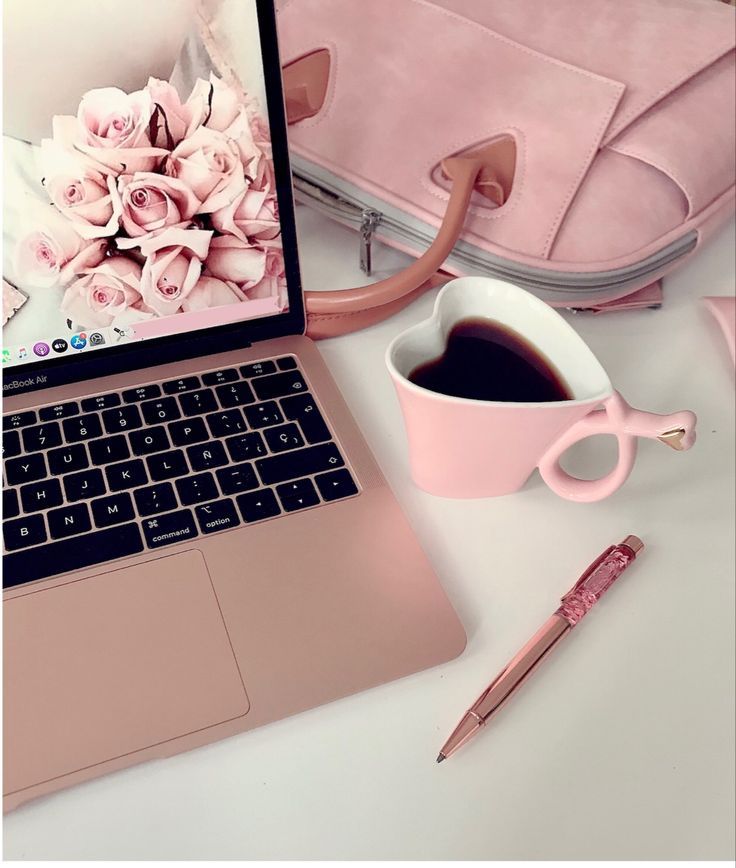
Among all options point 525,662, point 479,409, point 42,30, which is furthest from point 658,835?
point 42,30

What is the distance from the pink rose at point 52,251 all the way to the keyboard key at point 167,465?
4.1 inches

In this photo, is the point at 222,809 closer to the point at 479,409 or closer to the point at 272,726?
the point at 272,726

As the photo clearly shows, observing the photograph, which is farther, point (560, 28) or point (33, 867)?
point (560, 28)

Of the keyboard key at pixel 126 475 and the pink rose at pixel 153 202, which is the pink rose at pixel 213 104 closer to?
the pink rose at pixel 153 202

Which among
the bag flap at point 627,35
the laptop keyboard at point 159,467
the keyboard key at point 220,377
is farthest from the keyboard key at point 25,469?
the bag flap at point 627,35

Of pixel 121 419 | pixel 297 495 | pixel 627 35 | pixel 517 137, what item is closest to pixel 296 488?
pixel 297 495

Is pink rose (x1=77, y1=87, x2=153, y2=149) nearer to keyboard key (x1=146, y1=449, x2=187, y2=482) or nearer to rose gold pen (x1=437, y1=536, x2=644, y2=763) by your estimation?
keyboard key (x1=146, y1=449, x2=187, y2=482)

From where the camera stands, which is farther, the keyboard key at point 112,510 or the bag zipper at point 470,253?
the bag zipper at point 470,253

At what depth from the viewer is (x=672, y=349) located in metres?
0.50

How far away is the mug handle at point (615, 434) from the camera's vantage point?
34 cm

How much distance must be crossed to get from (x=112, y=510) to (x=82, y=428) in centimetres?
6

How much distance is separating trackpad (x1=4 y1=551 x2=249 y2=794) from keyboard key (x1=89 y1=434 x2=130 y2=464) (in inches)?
2.7

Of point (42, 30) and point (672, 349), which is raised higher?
point (42, 30)

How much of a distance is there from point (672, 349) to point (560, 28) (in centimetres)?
23
